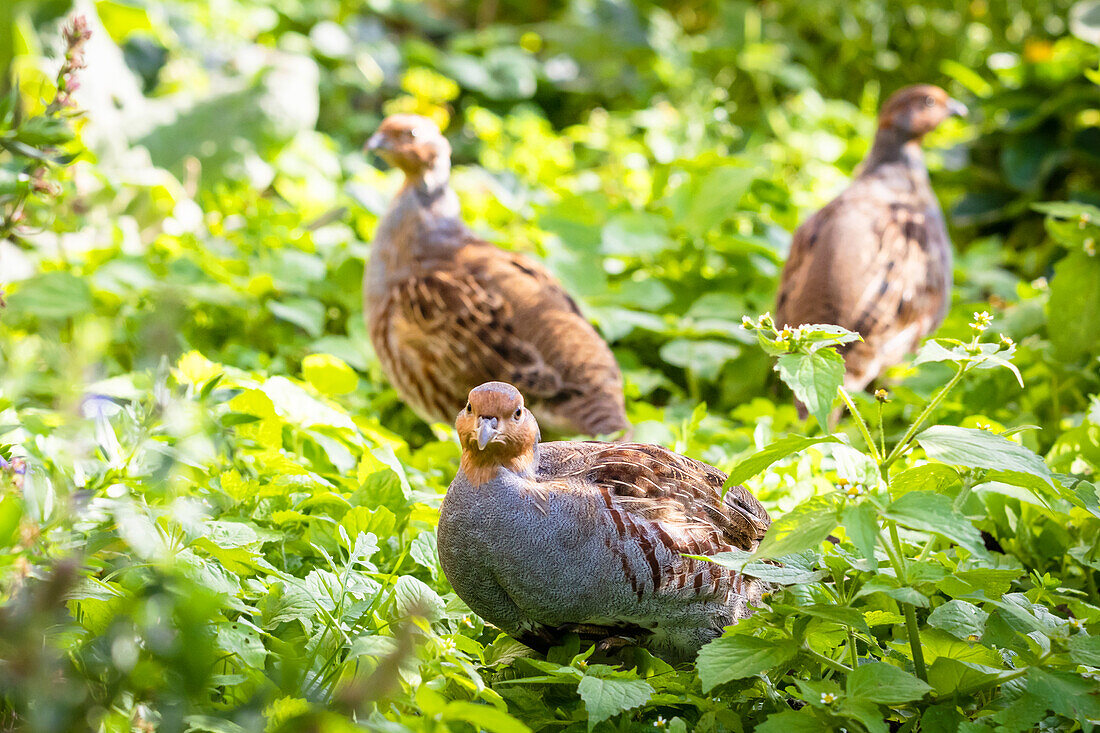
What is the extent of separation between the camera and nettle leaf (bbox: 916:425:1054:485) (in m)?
1.73

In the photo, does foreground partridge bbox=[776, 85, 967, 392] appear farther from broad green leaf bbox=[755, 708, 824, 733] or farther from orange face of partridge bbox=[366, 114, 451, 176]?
broad green leaf bbox=[755, 708, 824, 733]

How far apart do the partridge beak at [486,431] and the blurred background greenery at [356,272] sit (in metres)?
0.36

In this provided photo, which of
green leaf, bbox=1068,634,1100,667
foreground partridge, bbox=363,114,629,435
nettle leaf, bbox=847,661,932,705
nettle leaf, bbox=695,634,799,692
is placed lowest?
foreground partridge, bbox=363,114,629,435

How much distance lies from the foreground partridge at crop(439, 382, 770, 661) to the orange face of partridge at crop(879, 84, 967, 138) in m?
3.07

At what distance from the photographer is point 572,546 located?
201 centimetres

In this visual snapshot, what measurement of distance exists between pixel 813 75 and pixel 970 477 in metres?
6.33

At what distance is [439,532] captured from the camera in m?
2.07

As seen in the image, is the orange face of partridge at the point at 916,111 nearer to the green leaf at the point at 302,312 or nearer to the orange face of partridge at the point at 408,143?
the orange face of partridge at the point at 408,143

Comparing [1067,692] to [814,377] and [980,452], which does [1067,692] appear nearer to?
[980,452]

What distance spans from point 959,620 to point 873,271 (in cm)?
210

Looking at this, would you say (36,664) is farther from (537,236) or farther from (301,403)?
(537,236)

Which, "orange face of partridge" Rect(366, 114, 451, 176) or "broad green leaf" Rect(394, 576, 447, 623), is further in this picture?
"orange face of partridge" Rect(366, 114, 451, 176)

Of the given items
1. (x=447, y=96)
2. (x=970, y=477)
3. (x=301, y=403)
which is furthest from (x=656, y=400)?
(x=447, y=96)

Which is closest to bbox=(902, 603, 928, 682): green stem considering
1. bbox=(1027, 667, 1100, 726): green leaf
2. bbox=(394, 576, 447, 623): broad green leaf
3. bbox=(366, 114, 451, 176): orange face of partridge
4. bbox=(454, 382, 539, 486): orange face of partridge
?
bbox=(1027, 667, 1100, 726): green leaf
